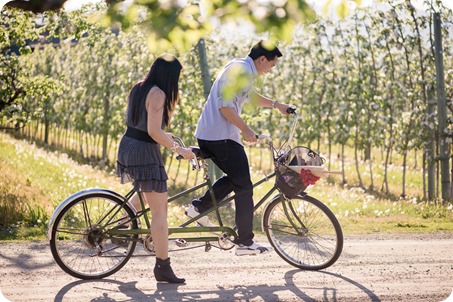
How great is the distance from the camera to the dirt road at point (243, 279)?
536 centimetres

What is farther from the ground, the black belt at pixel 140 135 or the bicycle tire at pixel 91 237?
the black belt at pixel 140 135

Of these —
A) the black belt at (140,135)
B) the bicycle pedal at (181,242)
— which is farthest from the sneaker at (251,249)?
the black belt at (140,135)

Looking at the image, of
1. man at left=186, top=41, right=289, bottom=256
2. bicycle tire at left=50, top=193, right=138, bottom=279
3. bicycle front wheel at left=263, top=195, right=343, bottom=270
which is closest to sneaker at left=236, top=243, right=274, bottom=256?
man at left=186, top=41, right=289, bottom=256

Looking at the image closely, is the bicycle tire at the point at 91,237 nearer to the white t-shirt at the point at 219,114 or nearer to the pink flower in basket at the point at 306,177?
the white t-shirt at the point at 219,114

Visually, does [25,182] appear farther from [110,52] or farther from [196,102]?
[110,52]

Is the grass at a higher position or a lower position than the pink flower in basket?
lower

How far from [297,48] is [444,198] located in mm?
4648

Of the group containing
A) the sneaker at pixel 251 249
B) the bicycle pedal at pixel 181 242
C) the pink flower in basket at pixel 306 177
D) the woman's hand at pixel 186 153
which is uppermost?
the woman's hand at pixel 186 153

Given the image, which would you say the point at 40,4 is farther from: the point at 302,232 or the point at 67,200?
the point at 302,232

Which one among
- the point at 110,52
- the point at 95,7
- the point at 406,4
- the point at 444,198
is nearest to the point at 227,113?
the point at 95,7

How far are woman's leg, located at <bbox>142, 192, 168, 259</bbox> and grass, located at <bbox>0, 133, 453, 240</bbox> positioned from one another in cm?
236

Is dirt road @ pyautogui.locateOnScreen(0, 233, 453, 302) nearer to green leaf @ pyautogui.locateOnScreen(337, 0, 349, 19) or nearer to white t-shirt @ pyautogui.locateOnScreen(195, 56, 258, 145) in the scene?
white t-shirt @ pyautogui.locateOnScreen(195, 56, 258, 145)

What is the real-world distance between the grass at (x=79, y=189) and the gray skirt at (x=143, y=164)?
2419mm

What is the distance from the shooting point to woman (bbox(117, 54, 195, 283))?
530cm
